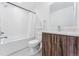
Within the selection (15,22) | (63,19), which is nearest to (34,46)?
(15,22)

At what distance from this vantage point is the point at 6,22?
1.38 metres

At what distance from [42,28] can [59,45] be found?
298mm

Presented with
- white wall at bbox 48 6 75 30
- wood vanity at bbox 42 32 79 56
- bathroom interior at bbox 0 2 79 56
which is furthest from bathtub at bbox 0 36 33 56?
white wall at bbox 48 6 75 30

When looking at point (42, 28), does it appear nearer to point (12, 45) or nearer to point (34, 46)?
point (34, 46)

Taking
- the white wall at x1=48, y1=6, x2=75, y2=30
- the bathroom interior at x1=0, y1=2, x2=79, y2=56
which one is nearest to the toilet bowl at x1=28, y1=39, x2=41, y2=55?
the bathroom interior at x1=0, y1=2, x2=79, y2=56

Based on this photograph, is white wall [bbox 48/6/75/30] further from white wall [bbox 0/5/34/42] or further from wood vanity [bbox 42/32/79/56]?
white wall [bbox 0/5/34/42]

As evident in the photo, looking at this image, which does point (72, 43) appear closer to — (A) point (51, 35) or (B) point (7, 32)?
(A) point (51, 35)

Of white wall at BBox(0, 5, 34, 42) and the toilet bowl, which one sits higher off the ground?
white wall at BBox(0, 5, 34, 42)

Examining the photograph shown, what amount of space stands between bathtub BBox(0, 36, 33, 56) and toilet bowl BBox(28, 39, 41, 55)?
51mm

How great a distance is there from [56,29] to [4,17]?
64 centimetres

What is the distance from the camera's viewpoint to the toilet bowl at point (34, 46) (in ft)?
4.69

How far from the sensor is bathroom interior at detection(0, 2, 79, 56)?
4.61 ft

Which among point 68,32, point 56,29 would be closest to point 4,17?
point 56,29

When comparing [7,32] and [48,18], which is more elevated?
[48,18]
